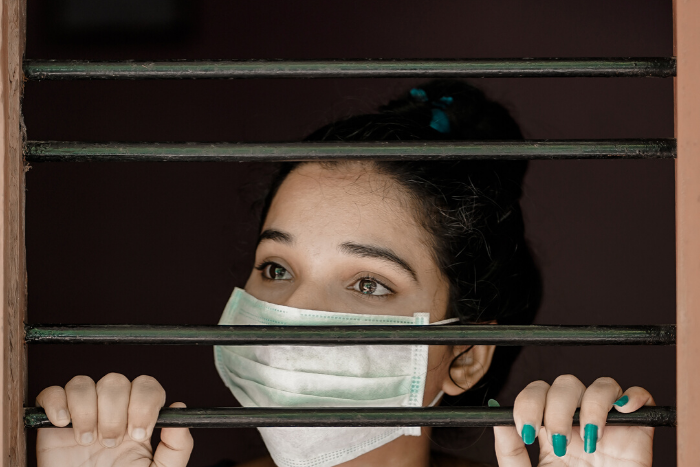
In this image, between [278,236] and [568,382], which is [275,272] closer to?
[278,236]

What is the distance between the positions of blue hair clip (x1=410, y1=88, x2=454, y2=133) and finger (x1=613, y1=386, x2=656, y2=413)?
0.94m

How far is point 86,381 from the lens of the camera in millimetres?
980

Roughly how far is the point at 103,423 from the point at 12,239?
0.27 meters

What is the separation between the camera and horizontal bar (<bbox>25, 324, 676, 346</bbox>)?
86cm

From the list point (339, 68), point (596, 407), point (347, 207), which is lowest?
point (596, 407)

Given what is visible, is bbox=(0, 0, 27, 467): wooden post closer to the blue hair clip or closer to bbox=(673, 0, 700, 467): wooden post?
bbox=(673, 0, 700, 467): wooden post

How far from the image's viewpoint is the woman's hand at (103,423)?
0.94 m

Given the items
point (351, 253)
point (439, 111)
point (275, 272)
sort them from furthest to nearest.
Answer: point (439, 111) → point (275, 272) → point (351, 253)

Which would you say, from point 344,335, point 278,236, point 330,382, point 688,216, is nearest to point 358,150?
point 344,335

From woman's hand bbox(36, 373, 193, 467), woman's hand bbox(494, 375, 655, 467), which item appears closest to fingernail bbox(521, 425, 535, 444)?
woman's hand bbox(494, 375, 655, 467)

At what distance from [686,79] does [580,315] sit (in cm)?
189

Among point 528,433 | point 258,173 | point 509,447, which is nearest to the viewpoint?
point 528,433

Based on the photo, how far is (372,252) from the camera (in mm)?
1532

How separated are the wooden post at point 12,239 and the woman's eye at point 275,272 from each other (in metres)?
0.83
